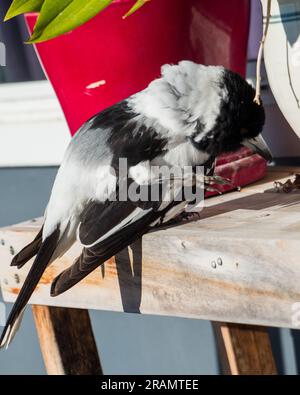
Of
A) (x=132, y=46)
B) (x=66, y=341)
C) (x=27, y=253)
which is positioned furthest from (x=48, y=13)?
(x=66, y=341)

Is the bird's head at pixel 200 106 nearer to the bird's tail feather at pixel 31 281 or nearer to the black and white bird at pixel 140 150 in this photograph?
the black and white bird at pixel 140 150

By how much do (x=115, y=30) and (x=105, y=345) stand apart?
2.19 feet

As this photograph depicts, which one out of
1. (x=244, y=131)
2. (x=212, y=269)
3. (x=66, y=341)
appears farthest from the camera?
(x=66, y=341)

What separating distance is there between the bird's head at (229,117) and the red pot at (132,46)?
0.34 ft

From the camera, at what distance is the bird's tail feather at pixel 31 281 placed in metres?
0.83

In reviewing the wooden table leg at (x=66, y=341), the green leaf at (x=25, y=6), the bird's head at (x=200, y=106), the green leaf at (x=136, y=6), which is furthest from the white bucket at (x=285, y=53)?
the wooden table leg at (x=66, y=341)

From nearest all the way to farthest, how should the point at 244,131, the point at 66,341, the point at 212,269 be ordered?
1. the point at 212,269
2. the point at 244,131
3. the point at 66,341

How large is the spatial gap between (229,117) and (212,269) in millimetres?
172

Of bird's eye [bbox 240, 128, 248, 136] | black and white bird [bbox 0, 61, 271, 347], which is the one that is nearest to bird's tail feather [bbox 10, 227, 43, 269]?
black and white bird [bbox 0, 61, 271, 347]

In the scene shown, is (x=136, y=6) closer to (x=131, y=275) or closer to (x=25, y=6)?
(x=25, y=6)

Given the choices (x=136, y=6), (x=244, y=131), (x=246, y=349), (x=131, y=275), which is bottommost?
(x=246, y=349)

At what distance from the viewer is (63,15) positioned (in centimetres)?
80

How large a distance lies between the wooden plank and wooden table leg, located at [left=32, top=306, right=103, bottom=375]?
82 millimetres

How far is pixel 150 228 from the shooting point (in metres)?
0.84
